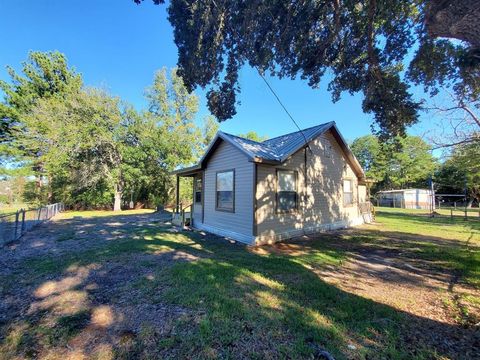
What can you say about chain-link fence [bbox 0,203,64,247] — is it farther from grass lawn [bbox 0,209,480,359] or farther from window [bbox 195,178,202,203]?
window [bbox 195,178,202,203]

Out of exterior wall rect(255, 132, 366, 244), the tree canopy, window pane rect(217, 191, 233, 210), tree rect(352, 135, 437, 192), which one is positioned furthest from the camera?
tree rect(352, 135, 437, 192)

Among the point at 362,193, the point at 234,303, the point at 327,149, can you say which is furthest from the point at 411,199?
the point at 234,303

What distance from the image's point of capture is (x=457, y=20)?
3311 millimetres

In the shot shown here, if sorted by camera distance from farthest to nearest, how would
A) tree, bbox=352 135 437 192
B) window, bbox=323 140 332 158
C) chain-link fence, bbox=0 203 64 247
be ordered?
1. tree, bbox=352 135 437 192
2. window, bbox=323 140 332 158
3. chain-link fence, bbox=0 203 64 247

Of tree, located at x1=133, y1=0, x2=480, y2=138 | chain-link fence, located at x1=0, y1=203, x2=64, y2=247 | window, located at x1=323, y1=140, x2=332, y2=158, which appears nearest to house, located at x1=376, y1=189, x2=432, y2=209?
window, located at x1=323, y1=140, x2=332, y2=158

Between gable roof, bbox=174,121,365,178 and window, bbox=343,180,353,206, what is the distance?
3.31 ft

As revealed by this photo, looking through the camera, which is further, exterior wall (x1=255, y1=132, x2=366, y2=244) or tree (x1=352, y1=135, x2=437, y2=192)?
tree (x1=352, y1=135, x2=437, y2=192)

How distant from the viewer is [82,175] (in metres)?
20.0

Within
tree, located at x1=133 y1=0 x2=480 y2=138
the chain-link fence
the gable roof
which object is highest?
tree, located at x1=133 y1=0 x2=480 y2=138

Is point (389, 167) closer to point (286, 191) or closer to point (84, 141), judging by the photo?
point (286, 191)

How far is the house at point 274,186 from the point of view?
25.8 ft

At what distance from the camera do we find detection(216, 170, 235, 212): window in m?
8.73

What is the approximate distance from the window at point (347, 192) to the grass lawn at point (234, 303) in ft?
17.2

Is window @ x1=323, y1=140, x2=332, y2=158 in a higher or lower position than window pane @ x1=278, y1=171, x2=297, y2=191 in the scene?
higher
